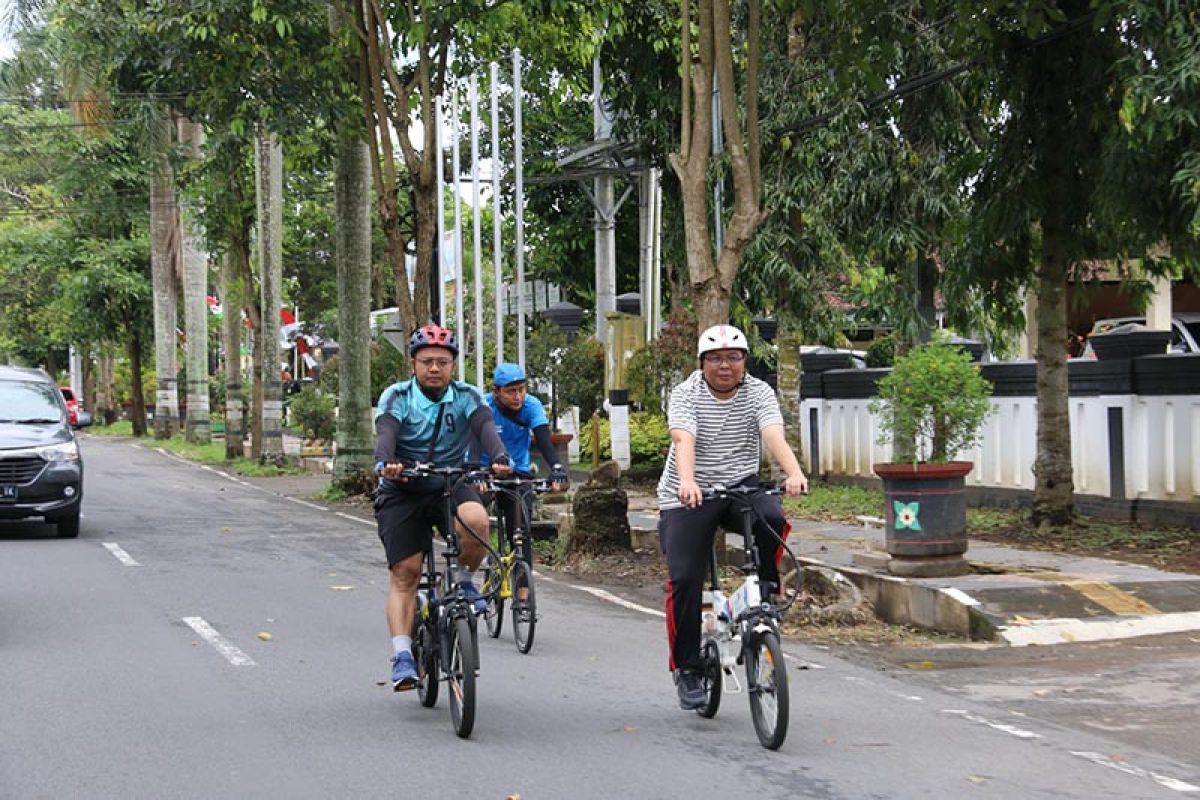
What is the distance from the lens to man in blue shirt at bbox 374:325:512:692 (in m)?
7.98

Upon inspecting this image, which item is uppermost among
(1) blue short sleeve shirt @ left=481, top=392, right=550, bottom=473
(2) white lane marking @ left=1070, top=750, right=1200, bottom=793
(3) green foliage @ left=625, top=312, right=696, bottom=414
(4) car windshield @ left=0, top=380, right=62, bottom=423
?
(3) green foliage @ left=625, top=312, right=696, bottom=414

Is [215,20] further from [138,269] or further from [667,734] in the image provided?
[138,269]

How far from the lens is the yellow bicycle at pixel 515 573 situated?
1026cm

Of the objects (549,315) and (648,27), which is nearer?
(648,27)

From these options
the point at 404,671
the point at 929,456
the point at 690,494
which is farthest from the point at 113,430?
the point at 690,494

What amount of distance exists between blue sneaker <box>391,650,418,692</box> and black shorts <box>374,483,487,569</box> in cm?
48

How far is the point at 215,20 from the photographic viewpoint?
20.4 metres

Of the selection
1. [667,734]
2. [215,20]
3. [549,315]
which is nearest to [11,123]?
[549,315]

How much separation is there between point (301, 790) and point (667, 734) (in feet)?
6.42

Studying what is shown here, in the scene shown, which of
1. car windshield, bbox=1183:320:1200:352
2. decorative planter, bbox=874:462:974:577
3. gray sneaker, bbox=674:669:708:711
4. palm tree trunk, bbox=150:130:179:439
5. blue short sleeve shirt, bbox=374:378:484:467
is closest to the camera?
gray sneaker, bbox=674:669:708:711

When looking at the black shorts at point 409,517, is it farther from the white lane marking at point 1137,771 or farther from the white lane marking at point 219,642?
the white lane marking at point 1137,771

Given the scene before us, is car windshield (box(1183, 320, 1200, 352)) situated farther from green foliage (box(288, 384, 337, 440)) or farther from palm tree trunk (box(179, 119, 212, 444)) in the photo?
palm tree trunk (box(179, 119, 212, 444))

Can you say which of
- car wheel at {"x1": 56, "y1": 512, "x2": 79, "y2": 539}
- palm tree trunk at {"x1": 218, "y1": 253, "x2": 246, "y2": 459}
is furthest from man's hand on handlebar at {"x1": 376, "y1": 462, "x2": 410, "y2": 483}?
palm tree trunk at {"x1": 218, "y1": 253, "x2": 246, "y2": 459}

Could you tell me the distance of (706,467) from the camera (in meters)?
7.71
